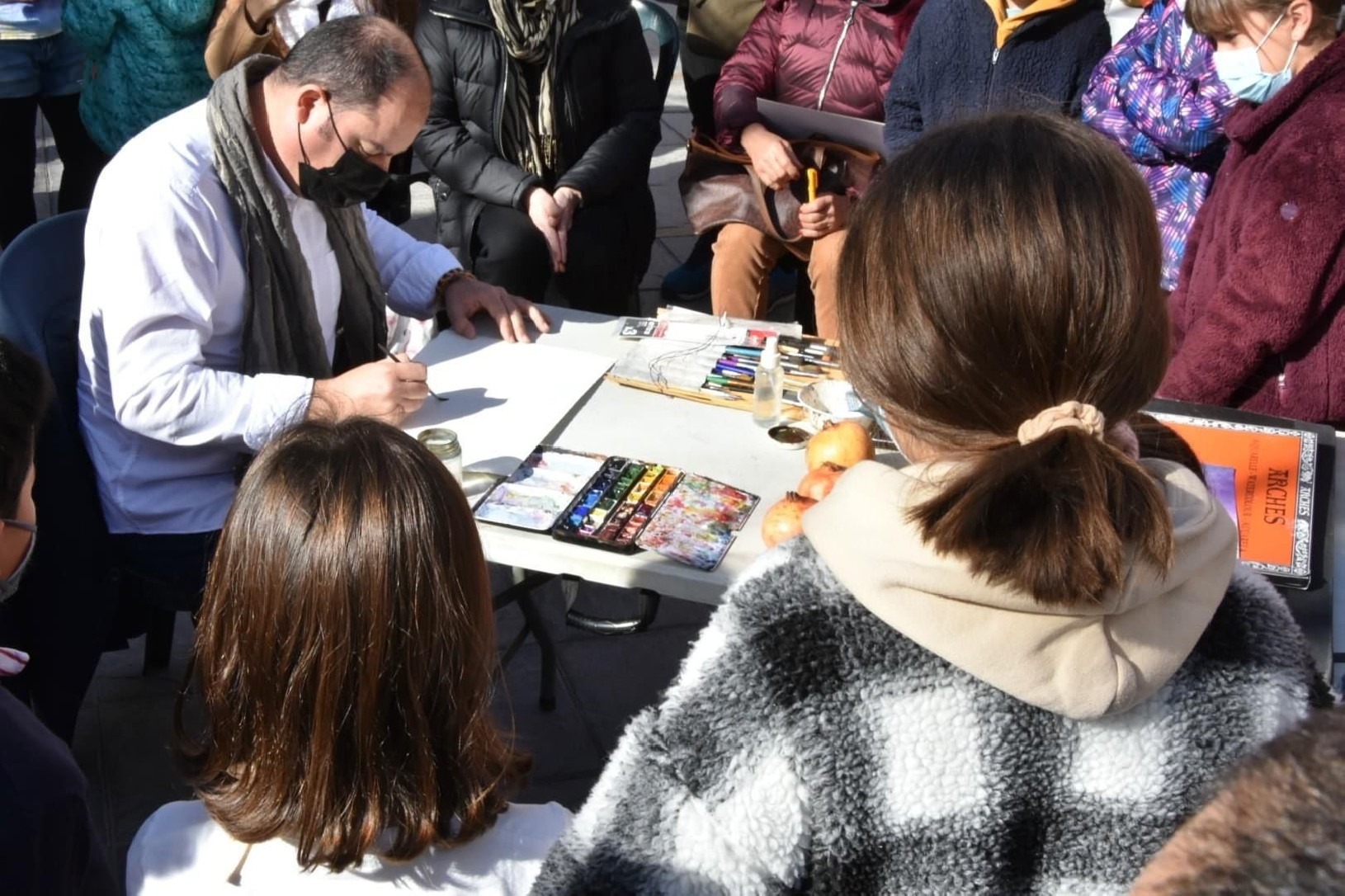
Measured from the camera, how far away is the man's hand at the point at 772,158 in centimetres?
369

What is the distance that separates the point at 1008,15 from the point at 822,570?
9.76ft

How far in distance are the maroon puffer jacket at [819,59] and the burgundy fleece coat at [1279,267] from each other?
1.41 m

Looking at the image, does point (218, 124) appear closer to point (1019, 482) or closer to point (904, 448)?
point (904, 448)

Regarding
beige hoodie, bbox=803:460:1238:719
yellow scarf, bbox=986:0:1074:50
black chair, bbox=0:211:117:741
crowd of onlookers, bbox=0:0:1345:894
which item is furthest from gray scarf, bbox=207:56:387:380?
yellow scarf, bbox=986:0:1074:50

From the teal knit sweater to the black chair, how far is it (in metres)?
1.49

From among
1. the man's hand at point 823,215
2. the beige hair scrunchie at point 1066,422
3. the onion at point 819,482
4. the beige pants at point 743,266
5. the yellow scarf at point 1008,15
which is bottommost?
the beige pants at point 743,266

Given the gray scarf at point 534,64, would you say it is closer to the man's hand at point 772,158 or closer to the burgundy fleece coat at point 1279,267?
the man's hand at point 772,158

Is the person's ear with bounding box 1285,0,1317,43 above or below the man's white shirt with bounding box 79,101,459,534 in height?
above

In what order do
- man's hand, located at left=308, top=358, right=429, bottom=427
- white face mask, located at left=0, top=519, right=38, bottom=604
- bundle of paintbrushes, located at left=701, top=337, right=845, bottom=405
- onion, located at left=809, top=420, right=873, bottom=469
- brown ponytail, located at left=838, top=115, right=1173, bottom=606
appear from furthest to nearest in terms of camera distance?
bundle of paintbrushes, located at left=701, top=337, right=845, bottom=405 < man's hand, located at left=308, top=358, right=429, bottom=427 < onion, located at left=809, top=420, right=873, bottom=469 < white face mask, located at left=0, top=519, right=38, bottom=604 < brown ponytail, located at left=838, top=115, right=1173, bottom=606

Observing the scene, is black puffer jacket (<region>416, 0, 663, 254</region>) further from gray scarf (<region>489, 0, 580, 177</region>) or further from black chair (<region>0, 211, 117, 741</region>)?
black chair (<region>0, 211, 117, 741</region>)

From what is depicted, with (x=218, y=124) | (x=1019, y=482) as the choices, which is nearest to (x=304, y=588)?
(x=1019, y=482)

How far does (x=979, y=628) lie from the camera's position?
37.7 inches

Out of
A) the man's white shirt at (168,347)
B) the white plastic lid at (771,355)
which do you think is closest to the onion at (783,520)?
the white plastic lid at (771,355)

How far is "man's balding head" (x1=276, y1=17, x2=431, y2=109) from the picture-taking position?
250cm
